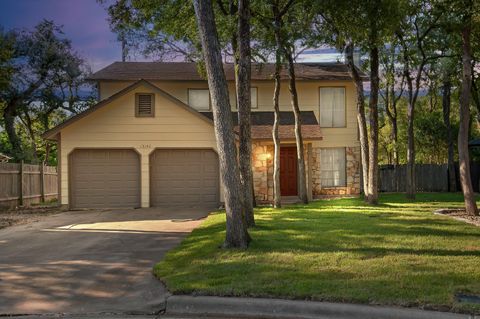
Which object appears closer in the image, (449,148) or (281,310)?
(281,310)

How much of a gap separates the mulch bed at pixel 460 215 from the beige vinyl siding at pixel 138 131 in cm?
918

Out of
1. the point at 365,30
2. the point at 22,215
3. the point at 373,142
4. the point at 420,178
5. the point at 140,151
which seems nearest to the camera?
the point at 365,30

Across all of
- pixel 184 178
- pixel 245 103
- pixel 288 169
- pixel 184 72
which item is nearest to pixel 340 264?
pixel 245 103

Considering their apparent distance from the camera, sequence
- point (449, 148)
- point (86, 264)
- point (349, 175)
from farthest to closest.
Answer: point (449, 148) → point (349, 175) → point (86, 264)

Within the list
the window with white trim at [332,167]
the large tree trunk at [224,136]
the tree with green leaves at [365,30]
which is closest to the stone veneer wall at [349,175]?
the window with white trim at [332,167]

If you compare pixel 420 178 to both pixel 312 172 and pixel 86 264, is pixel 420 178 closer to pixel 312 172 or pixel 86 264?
pixel 312 172

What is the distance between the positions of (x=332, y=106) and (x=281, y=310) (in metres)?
19.4

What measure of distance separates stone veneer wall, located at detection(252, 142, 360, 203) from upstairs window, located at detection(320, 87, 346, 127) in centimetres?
129

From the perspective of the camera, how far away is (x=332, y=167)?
2503 cm

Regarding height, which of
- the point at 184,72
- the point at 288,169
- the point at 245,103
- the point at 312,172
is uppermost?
the point at 184,72

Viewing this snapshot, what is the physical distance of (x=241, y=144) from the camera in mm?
13086

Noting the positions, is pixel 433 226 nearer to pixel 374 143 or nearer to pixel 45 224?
pixel 374 143

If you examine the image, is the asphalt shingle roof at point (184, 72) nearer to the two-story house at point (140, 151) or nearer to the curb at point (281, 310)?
the two-story house at point (140, 151)

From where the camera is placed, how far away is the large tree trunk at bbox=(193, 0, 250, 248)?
389 inches
